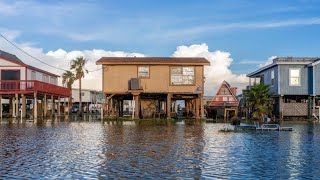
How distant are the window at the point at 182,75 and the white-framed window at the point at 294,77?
11.6 meters

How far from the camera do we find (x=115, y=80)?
169ft

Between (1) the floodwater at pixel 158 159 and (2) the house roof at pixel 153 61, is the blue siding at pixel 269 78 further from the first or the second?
(1) the floodwater at pixel 158 159

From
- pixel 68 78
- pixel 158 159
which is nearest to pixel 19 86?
pixel 158 159

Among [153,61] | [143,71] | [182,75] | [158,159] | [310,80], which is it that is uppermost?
[153,61]

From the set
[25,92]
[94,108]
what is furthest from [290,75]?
→ [94,108]

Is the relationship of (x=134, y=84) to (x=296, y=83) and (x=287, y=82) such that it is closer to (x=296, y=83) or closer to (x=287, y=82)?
(x=287, y=82)

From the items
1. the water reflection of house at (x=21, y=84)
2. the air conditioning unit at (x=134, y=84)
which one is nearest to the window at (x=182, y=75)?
the air conditioning unit at (x=134, y=84)

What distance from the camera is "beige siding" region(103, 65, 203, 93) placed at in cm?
5141

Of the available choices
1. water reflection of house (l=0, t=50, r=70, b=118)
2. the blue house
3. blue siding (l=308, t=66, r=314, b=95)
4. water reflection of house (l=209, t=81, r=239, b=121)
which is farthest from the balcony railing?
blue siding (l=308, t=66, r=314, b=95)

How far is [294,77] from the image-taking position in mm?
53719

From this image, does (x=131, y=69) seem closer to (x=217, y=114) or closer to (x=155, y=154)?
(x=217, y=114)

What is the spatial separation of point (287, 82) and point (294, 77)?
3.24 feet

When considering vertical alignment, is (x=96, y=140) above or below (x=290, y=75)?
below

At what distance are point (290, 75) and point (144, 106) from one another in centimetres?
1855
